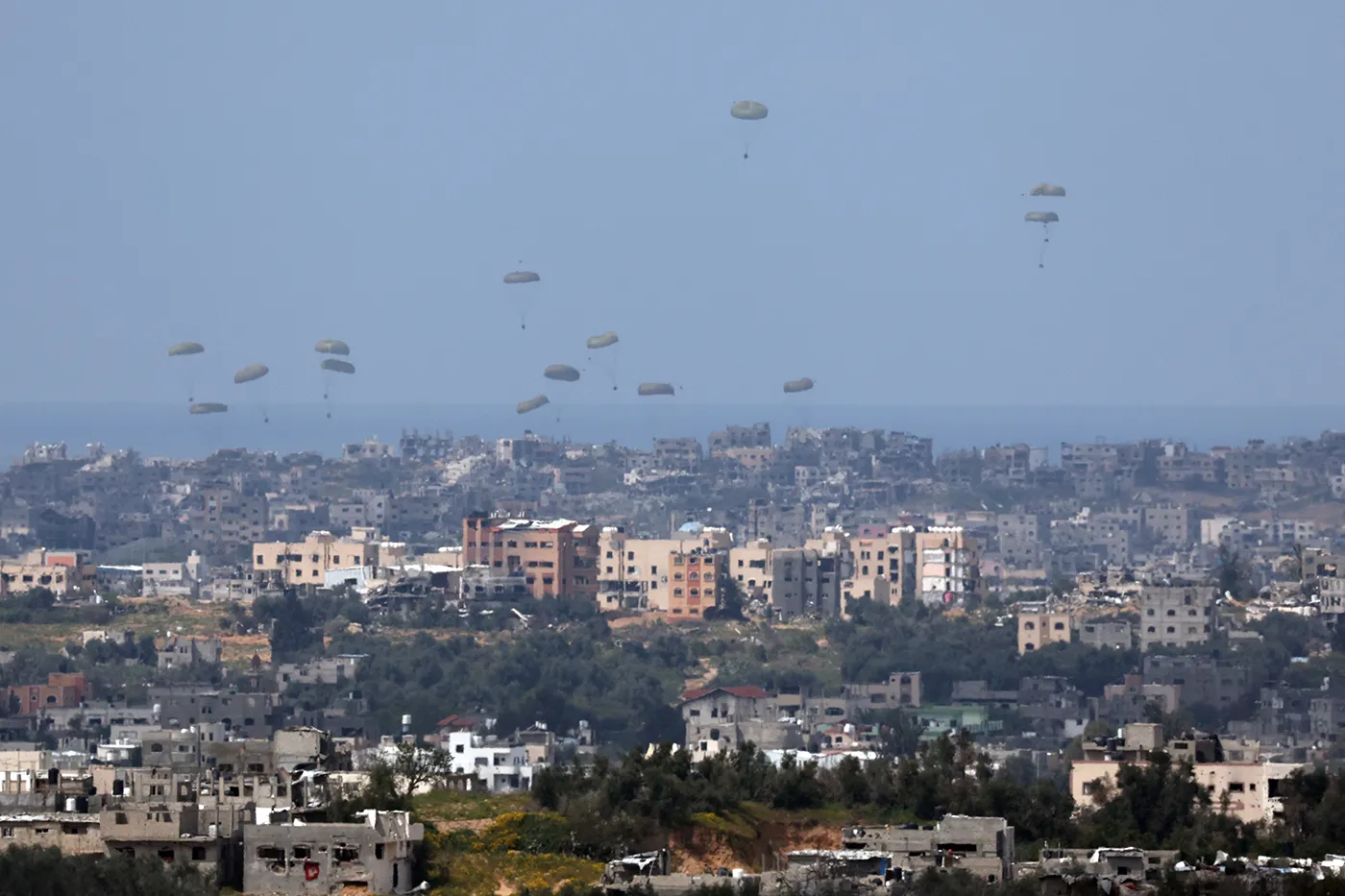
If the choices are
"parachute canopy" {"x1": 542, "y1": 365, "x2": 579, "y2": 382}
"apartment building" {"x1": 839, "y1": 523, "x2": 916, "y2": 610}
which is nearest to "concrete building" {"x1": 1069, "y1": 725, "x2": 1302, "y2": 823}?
"apartment building" {"x1": 839, "y1": 523, "x2": 916, "y2": 610}

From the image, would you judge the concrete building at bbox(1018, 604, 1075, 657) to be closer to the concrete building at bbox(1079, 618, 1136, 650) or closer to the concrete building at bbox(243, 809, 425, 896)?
the concrete building at bbox(1079, 618, 1136, 650)

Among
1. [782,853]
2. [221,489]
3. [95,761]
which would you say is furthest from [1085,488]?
[782,853]

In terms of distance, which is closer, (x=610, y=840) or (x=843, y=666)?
(x=610, y=840)

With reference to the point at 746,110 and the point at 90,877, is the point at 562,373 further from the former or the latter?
the point at 90,877

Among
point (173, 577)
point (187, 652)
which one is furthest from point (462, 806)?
point (173, 577)

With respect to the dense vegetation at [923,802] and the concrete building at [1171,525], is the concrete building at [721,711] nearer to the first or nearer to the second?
the dense vegetation at [923,802]

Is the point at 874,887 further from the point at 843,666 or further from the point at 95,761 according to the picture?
the point at 843,666
